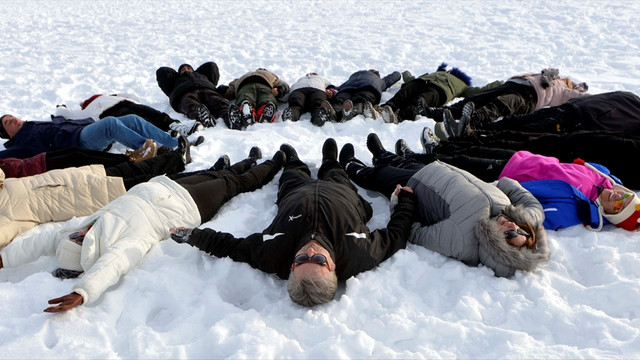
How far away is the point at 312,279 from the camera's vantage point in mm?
3031

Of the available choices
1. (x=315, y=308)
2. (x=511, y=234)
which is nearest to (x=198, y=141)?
(x=315, y=308)

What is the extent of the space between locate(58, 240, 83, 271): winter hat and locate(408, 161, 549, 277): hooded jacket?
9.40 feet

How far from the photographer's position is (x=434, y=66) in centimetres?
982

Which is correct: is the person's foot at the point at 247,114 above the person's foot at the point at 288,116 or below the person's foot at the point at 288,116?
above

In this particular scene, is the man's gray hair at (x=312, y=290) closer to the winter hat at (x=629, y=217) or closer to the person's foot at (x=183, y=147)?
the winter hat at (x=629, y=217)

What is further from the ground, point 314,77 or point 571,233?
point 314,77

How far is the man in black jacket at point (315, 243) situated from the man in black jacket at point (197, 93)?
3596 mm

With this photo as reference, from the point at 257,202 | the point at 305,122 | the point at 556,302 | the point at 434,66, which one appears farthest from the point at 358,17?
the point at 556,302

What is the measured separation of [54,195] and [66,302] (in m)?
1.88

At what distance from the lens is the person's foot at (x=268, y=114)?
701 cm

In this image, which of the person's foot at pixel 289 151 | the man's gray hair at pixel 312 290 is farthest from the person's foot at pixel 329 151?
the man's gray hair at pixel 312 290

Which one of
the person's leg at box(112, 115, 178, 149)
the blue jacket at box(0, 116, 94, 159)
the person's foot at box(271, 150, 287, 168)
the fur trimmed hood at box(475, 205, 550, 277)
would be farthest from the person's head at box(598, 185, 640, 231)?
the blue jacket at box(0, 116, 94, 159)

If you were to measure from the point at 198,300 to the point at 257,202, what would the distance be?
1672 millimetres

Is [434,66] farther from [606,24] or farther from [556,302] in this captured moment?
[556,302]
